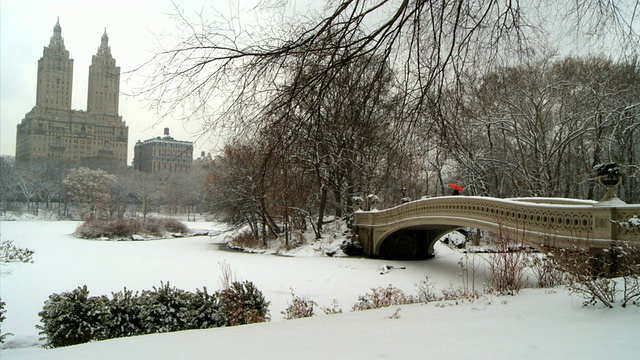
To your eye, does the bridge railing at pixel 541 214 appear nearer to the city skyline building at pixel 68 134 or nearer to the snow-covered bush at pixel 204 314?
the snow-covered bush at pixel 204 314

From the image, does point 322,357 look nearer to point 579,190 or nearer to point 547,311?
point 547,311

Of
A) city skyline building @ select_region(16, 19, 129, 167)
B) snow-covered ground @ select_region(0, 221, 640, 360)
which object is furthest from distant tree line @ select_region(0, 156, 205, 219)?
snow-covered ground @ select_region(0, 221, 640, 360)

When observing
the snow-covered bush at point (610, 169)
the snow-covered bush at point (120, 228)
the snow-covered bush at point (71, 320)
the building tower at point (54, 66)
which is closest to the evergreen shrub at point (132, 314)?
the snow-covered bush at point (71, 320)

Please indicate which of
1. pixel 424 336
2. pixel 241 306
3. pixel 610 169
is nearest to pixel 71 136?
pixel 241 306

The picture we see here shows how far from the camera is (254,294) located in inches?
279

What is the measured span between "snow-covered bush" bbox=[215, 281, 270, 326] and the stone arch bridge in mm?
4120

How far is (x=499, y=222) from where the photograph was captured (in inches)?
241

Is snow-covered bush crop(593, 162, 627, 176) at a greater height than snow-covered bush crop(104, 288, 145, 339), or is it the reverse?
snow-covered bush crop(593, 162, 627, 176)

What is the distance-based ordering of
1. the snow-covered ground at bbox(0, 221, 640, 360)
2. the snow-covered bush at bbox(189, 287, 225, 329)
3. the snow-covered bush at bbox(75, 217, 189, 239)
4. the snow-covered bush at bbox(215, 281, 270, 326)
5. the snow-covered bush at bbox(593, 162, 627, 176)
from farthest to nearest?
the snow-covered bush at bbox(75, 217, 189, 239)
the snow-covered bush at bbox(593, 162, 627, 176)
the snow-covered bush at bbox(215, 281, 270, 326)
the snow-covered bush at bbox(189, 287, 225, 329)
the snow-covered ground at bbox(0, 221, 640, 360)

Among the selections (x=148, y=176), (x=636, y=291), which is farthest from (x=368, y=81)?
(x=148, y=176)

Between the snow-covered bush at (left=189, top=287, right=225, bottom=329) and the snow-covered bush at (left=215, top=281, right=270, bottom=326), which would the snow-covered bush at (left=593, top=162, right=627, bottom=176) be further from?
the snow-covered bush at (left=189, top=287, right=225, bottom=329)

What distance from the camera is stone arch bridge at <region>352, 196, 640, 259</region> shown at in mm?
8852

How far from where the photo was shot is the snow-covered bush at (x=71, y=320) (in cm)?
592

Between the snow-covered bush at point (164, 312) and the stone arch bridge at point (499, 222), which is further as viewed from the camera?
the stone arch bridge at point (499, 222)
